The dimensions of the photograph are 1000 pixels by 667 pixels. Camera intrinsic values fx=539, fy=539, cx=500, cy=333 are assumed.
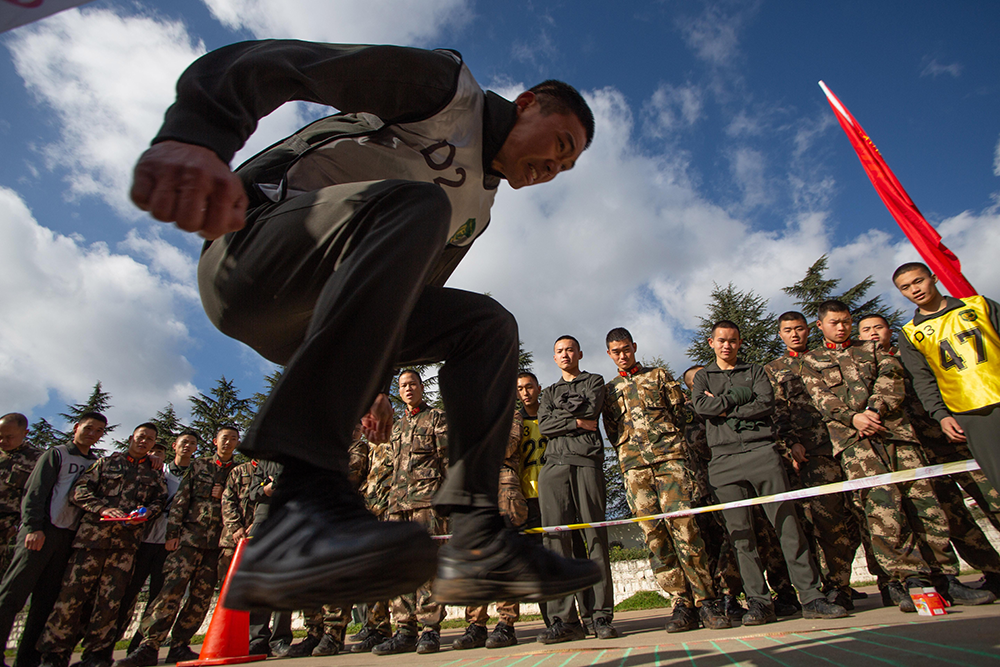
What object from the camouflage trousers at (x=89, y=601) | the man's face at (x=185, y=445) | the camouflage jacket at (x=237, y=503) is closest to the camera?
the camouflage trousers at (x=89, y=601)

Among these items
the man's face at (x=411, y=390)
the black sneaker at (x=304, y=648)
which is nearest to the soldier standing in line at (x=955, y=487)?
the man's face at (x=411, y=390)

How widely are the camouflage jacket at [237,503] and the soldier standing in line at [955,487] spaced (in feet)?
22.2

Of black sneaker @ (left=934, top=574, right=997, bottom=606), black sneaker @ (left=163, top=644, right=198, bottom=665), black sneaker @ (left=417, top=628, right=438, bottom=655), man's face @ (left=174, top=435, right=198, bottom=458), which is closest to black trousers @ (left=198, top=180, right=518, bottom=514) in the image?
black sneaker @ (left=417, top=628, right=438, bottom=655)

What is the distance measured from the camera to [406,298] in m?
1.15

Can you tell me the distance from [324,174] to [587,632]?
4.48 metres

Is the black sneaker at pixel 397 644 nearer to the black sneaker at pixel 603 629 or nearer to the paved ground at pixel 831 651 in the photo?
the black sneaker at pixel 603 629

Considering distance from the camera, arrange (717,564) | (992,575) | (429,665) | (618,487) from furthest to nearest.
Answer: (618,487), (717,564), (992,575), (429,665)

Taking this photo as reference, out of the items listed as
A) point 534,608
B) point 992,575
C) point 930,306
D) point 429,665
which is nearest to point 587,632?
point 429,665

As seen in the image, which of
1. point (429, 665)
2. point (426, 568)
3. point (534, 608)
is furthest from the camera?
point (534, 608)

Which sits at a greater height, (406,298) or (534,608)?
(406,298)

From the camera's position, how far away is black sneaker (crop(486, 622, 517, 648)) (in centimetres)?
450

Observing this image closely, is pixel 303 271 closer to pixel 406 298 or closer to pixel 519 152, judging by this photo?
pixel 406 298

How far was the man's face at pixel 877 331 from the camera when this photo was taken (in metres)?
5.48

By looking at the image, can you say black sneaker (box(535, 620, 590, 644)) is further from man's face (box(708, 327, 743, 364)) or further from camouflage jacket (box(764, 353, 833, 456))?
man's face (box(708, 327, 743, 364))
